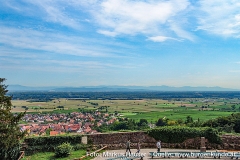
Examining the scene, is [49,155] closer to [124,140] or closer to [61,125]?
[124,140]

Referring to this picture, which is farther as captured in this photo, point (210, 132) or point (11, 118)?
point (210, 132)

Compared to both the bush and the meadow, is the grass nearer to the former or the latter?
the bush

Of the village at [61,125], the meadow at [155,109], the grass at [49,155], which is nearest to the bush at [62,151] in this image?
the grass at [49,155]

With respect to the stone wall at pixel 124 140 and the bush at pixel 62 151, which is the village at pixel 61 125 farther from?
the stone wall at pixel 124 140

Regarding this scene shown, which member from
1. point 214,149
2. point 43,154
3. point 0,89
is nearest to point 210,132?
point 214,149

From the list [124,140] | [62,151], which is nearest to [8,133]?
[62,151]

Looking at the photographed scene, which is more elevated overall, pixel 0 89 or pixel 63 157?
pixel 0 89

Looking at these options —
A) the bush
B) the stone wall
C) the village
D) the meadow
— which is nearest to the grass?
the bush

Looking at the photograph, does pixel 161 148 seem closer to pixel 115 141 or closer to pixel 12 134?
pixel 115 141
